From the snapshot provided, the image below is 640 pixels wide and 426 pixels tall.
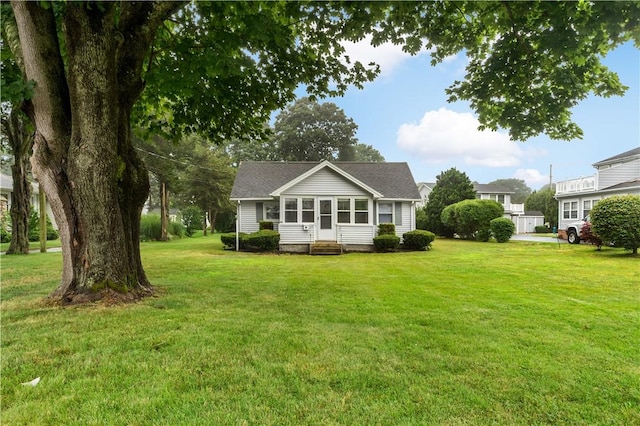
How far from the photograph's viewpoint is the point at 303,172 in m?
19.6

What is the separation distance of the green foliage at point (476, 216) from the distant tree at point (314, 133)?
2260 cm

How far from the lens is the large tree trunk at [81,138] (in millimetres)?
4875

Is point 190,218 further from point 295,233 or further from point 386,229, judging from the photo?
point 386,229

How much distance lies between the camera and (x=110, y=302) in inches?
192

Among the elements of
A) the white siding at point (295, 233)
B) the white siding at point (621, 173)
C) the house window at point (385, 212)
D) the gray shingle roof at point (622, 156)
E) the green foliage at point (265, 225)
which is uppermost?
the gray shingle roof at point (622, 156)

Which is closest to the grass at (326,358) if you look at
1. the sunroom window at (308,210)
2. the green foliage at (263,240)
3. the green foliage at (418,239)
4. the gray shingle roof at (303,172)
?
the green foliage at (263,240)

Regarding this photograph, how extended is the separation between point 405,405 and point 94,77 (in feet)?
19.1

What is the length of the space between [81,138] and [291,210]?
11.9 meters

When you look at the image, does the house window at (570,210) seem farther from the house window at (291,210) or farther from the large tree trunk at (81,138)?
the large tree trunk at (81,138)

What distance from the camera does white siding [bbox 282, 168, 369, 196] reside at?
16.3m

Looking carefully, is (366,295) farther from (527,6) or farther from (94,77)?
(94,77)

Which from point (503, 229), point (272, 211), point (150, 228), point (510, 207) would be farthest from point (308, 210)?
point (510, 207)

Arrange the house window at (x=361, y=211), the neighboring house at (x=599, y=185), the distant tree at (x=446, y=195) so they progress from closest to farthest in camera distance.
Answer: the house window at (x=361, y=211)
the neighboring house at (x=599, y=185)
the distant tree at (x=446, y=195)

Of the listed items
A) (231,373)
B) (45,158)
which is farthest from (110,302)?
(231,373)
